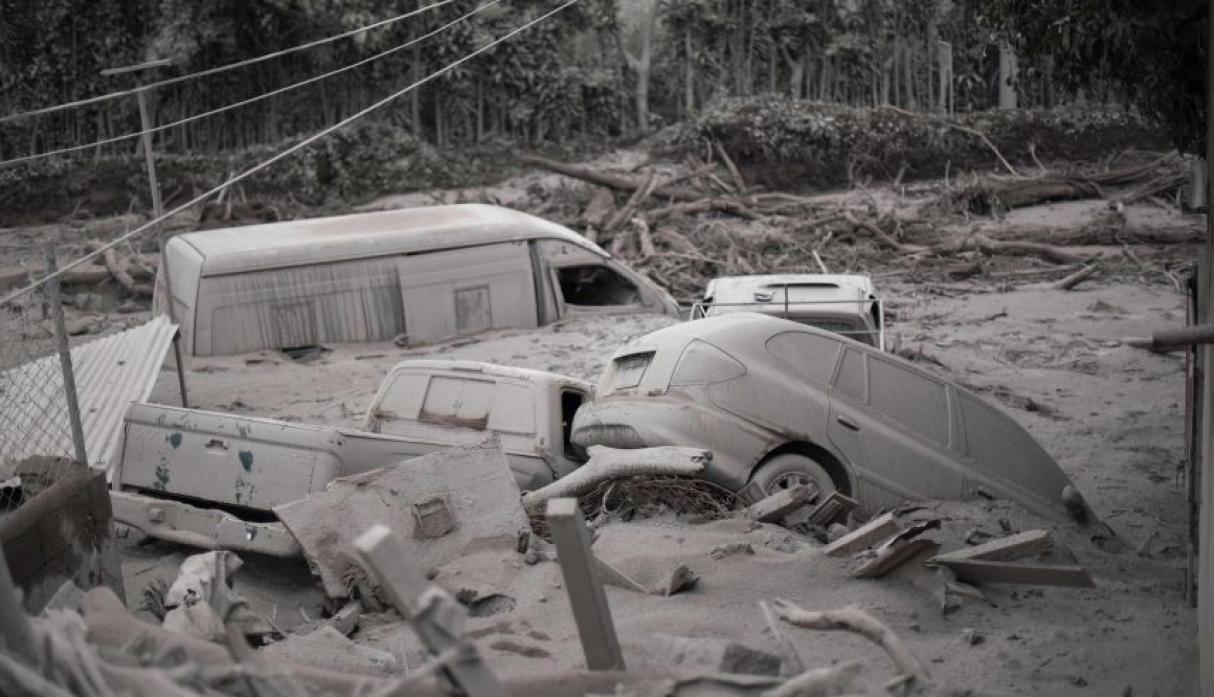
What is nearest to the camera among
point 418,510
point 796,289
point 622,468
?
point 418,510

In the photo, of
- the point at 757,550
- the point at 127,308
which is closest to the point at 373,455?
the point at 757,550

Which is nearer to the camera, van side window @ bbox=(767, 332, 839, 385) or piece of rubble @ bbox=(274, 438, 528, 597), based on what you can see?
piece of rubble @ bbox=(274, 438, 528, 597)

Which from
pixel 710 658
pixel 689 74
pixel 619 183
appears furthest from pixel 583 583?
pixel 689 74

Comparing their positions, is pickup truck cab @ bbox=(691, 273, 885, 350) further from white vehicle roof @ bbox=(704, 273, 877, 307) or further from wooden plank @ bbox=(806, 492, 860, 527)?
wooden plank @ bbox=(806, 492, 860, 527)

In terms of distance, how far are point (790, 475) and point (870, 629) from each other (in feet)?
14.5

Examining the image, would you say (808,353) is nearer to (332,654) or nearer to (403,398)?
(403,398)

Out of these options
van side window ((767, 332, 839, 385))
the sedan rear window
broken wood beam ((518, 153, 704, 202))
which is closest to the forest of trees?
broken wood beam ((518, 153, 704, 202))

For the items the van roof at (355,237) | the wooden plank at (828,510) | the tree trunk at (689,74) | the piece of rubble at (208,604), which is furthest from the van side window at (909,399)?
the tree trunk at (689,74)

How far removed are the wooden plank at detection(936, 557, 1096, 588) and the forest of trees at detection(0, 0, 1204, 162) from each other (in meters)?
21.5

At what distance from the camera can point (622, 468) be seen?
870cm

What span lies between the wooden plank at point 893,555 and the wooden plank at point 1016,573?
13cm

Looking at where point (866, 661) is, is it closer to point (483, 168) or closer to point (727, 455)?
point (727, 455)

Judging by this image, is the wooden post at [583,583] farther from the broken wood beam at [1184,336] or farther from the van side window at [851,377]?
the van side window at [851,377]

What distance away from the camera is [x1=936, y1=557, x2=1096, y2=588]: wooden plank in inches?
271
